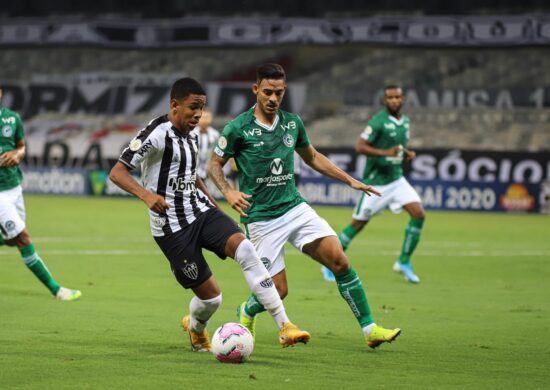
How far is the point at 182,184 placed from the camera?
28.3ft

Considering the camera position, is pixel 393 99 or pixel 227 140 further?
pixel 393 99

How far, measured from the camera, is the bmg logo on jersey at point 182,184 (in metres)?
8.59

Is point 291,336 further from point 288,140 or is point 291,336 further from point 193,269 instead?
point 288,140

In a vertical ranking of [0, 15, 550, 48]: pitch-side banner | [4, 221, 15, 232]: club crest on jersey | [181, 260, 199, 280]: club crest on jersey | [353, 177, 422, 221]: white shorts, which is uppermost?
[181, 260, 199, 280]: club crest on jersey

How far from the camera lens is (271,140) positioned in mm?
9211

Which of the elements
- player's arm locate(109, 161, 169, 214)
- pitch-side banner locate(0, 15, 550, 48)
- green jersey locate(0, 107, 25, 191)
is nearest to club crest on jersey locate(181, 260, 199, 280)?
player's arm locate(109, 161, 169, 214)

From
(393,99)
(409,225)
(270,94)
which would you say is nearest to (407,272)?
(409,225)

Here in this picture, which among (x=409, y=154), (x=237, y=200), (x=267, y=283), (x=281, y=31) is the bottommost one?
(x=281, y=31)

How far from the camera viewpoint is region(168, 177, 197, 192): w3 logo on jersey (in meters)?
8.59

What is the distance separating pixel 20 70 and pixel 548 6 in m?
22.6

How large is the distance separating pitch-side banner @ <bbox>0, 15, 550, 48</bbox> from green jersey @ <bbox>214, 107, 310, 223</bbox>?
30.4 meters

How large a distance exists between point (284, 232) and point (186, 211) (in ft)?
3.18

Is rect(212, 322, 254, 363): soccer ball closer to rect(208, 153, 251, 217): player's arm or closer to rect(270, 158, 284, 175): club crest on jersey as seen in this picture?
rect(208, 153, 251, 217): player's arm

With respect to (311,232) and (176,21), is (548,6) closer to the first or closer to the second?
(176,21)
